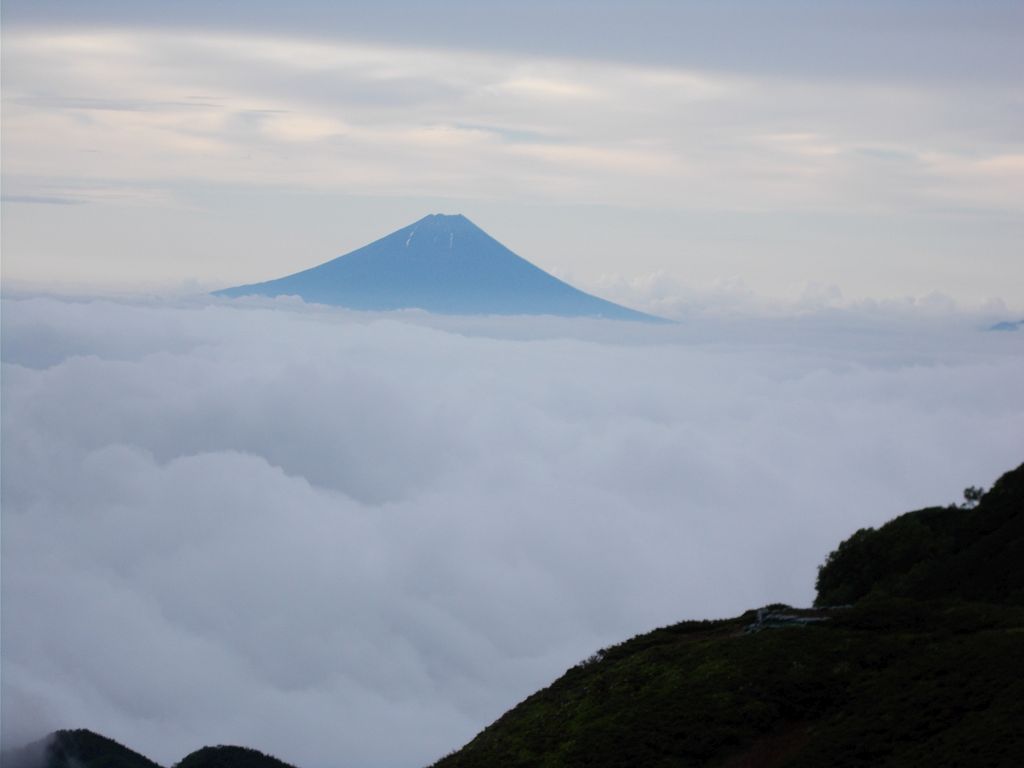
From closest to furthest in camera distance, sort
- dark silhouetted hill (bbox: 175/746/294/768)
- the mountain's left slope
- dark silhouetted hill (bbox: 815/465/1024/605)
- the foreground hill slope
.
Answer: the foreground hill slope → dark silhouetted hill (bbox: 815/465/1024/605) → dark silhouetted hill (bbox: 175/746/294/768) → the mountain's left slope

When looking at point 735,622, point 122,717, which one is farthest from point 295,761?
point 735,622

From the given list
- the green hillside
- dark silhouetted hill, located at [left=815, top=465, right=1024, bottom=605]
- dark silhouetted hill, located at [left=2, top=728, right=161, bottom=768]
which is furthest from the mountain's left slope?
the green hillside

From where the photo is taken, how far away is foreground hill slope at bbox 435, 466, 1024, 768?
20672 millimetres

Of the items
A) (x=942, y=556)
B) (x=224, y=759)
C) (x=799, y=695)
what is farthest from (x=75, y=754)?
(x=799, y=695)

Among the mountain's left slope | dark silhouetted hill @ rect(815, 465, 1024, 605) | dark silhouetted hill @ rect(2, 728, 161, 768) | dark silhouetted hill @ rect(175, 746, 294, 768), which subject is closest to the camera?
dark silhouetted hill @ rect(815, 465, 1024, 605)

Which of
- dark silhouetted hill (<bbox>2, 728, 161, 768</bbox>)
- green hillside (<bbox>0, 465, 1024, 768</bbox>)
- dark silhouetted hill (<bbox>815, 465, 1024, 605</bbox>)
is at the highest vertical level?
dark silhouetted hill (<bbox>815, 465, 1024, 605</bbox>)

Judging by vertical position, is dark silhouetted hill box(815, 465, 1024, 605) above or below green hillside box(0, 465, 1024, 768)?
above

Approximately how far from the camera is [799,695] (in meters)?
24.0

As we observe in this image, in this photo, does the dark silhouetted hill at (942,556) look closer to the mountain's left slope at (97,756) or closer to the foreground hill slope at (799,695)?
the foreground hill slope at (799,695)

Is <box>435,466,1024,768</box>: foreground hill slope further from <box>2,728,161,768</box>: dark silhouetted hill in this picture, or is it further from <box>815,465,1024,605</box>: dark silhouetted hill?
<box>2,728,161,768</box>: dark silhouetted hill

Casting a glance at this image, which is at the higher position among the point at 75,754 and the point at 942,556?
the point at 942,556

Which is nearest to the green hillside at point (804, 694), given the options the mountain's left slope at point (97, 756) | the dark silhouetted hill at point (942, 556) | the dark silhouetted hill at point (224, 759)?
the dark silhouetted hill at point (942, 556)

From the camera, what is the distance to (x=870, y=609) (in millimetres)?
27359

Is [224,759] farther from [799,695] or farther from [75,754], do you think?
[799,695]
